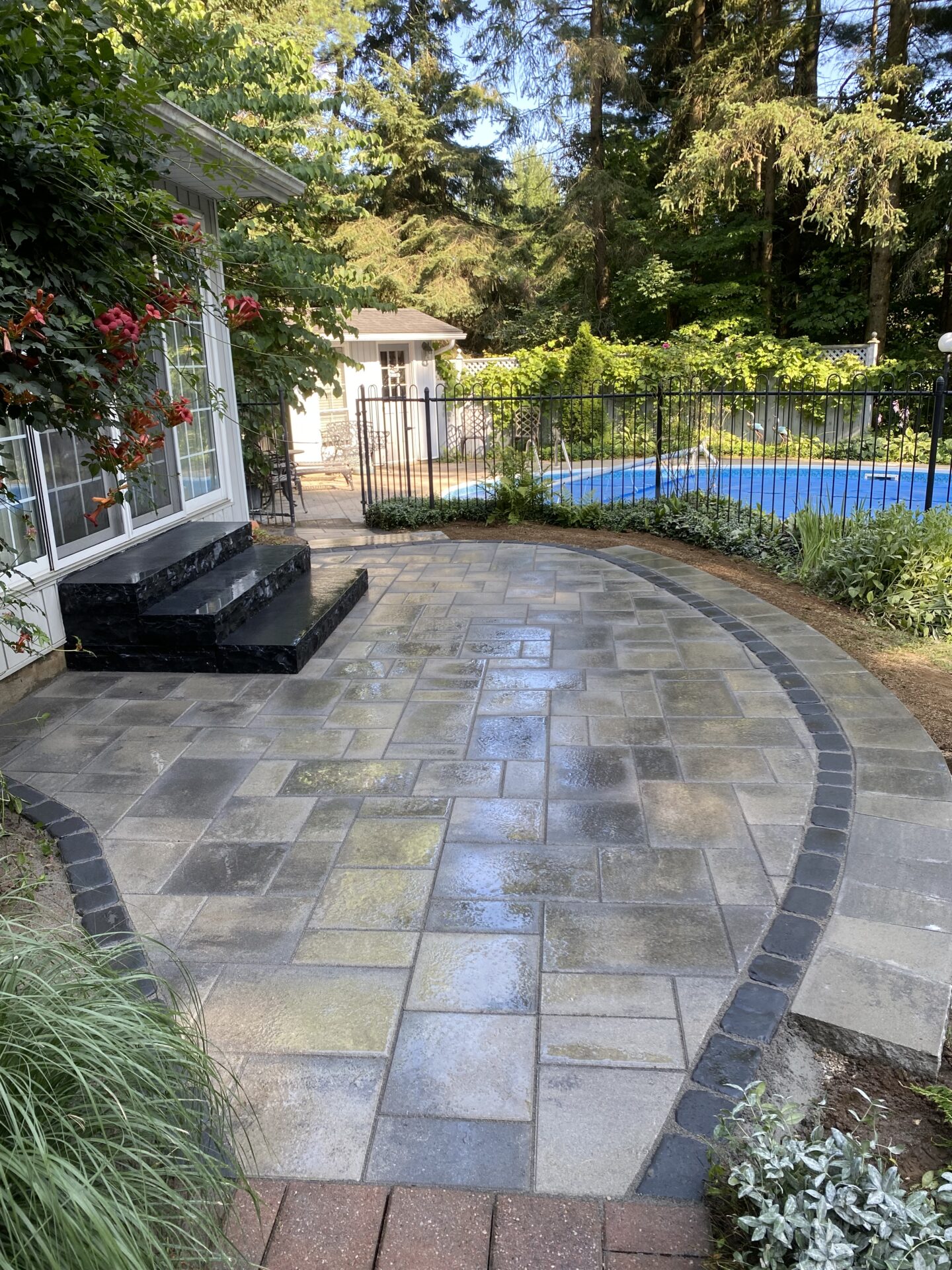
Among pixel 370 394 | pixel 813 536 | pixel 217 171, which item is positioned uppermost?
pixel 217 171

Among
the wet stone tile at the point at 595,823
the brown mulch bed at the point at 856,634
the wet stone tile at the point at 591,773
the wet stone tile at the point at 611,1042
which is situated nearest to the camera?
the wet stone tile at the point at 611,1042

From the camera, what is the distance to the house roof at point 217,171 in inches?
173

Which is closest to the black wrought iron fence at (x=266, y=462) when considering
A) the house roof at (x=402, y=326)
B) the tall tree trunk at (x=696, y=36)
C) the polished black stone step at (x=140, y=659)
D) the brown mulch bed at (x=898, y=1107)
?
the polished black stone step at (x=140, y=659)

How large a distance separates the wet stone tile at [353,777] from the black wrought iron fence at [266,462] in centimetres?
581

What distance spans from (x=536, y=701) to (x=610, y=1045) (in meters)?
2.24

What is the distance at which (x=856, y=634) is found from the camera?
5.08 metres

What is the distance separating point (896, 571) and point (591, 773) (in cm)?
305

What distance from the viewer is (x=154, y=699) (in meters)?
4.33

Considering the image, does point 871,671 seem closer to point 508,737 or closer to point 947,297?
point 508,737

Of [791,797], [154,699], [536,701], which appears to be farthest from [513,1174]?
[154,699]

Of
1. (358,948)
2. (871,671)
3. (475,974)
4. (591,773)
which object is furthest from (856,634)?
(358,948)

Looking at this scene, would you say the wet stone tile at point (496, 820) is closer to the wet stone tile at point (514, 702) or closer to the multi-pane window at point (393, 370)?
the wet stone tile at point (514, 702)

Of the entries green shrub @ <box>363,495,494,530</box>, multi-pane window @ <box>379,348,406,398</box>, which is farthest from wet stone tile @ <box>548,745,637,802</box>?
multi-pane window @ <box>379,348,406,398</box>

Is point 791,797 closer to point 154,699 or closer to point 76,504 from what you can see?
point 154,699
